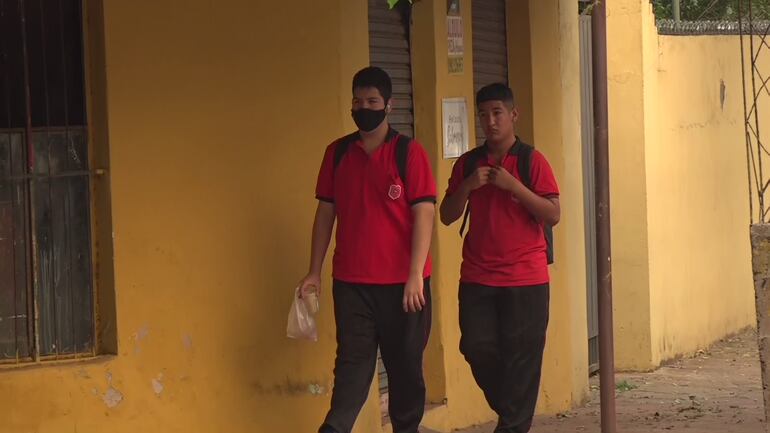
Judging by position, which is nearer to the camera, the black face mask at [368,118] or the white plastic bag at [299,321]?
the black face mask at [368,118]

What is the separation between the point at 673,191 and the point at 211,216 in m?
6.88

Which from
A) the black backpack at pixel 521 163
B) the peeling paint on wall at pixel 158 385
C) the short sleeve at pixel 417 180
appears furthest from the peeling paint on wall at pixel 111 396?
the black backpack at pixel 521 163

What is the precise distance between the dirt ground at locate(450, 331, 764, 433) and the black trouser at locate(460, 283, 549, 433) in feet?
5.63

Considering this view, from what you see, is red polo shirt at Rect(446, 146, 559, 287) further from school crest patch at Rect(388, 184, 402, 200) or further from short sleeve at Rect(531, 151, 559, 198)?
school crest patch at Rect(388, 184, 402, 200)

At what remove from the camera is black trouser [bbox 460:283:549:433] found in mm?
7238

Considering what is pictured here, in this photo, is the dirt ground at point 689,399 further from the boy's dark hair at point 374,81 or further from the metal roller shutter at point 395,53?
the boy's dark hair at point 374,81

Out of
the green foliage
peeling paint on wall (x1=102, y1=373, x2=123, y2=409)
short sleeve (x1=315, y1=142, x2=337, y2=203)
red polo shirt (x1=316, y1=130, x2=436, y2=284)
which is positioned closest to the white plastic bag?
red polo shirt (x1=316, y1=130, x2=436, y2=284)

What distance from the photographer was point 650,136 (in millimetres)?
12406

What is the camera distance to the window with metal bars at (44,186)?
21.2 ft

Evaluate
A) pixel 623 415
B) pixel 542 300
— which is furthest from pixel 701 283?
pixel 542 300

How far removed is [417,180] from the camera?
6734mm

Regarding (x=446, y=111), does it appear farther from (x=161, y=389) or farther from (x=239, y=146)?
(x=161, y=389)

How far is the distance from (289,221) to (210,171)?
542mm

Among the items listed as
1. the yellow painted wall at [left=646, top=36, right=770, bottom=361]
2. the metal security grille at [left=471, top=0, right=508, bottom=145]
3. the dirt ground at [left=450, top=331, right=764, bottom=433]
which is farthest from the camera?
the yellow painted wall at [left=646, top=36, right=770, bottom=361]
